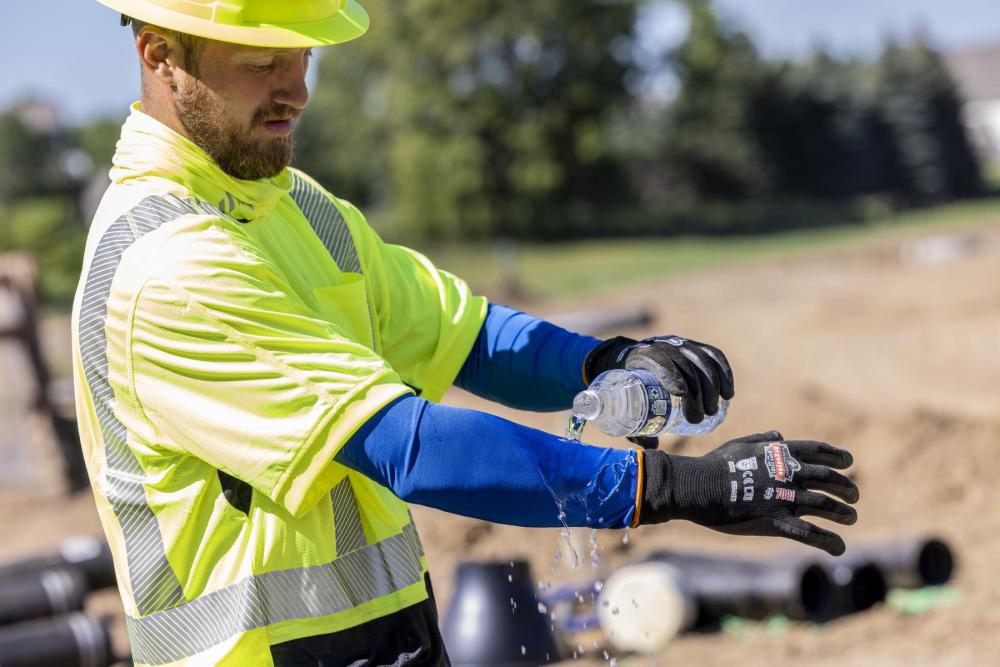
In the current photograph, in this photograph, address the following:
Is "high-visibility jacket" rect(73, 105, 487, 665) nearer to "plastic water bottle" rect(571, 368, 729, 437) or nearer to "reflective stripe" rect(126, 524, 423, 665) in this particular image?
"reflective stripe" rect(126, 524, 423, 665)

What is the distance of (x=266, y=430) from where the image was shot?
1.96m

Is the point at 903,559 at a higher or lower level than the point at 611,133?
lower

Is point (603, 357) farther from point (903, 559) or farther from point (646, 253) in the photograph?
point (646, 253)

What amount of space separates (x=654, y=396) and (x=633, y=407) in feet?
0.15

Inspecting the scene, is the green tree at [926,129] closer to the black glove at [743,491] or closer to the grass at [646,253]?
the grass at [646,253]

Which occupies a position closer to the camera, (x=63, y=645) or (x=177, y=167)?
(x=177, y=167)

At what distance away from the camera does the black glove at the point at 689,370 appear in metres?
2.35

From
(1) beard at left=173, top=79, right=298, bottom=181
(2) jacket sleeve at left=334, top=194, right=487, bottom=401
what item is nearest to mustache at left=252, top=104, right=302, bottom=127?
(1) beard at left=173, top=79, right=298, bottom=181

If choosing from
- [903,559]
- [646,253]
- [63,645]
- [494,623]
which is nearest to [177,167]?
[494,623]

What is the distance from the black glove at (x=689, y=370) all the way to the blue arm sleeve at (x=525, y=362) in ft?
0.75

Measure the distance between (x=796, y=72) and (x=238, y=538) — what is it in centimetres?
4464

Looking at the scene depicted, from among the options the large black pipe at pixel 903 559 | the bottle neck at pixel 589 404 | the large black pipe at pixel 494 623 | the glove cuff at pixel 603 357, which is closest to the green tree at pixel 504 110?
the large black pipe at pixel 903 559

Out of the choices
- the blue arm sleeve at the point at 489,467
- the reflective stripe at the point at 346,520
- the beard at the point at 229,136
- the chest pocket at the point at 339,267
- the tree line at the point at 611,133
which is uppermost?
the tree line at the point at 611,133

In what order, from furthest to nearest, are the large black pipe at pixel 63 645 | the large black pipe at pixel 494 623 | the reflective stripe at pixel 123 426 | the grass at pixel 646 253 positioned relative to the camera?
the grass at pixel 646 253 → the large black pipe at pixel 63 645 → the large black pipe at pixel 494 623 → the reflective stripe at pixel 123 426
